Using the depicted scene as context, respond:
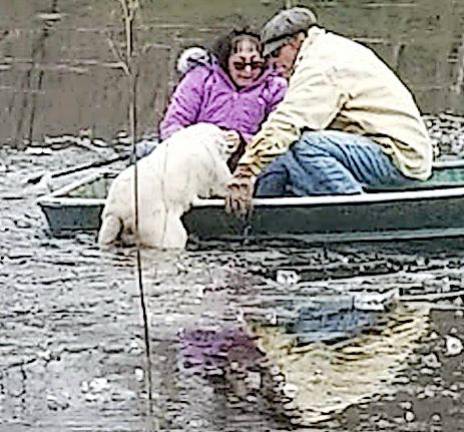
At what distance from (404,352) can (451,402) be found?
0.73 meters

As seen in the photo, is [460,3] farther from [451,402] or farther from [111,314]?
[451,402]

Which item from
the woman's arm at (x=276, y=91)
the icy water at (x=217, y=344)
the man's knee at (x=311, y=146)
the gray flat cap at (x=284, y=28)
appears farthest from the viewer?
the woman's arm at (x=276, y=91)

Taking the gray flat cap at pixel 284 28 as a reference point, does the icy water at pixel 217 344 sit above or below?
below

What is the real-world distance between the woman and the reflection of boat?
2.31 ft

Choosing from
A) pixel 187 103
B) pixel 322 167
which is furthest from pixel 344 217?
pixel 187 103

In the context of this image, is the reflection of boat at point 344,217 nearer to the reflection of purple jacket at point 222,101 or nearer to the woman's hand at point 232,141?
the woman's hand at point 232,141

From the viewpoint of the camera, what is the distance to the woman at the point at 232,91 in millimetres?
10148

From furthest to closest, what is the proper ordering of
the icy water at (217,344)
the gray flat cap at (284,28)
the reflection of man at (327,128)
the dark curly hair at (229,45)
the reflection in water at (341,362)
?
the dark curly hair at (229,45), the gray flat cap at (284,28), the reflection of man at (327,128), the reflection in water at (341,362), the icy water at (217,344)

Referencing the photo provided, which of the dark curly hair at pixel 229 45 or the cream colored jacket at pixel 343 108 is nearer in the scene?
the cream colored jacket at pixel 343 108

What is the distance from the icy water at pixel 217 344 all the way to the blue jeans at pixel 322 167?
317 mm

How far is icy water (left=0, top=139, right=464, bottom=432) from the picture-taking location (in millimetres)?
6375

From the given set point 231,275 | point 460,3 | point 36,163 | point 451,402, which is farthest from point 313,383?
point 460,3

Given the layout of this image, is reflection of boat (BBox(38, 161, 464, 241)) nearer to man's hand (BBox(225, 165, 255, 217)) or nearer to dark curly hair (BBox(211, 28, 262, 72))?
man's hand (BBox(225, 165, 255, 217))

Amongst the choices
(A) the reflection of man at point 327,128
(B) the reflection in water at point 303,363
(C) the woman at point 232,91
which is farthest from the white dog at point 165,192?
(B) the reflection in water at point 303,363
